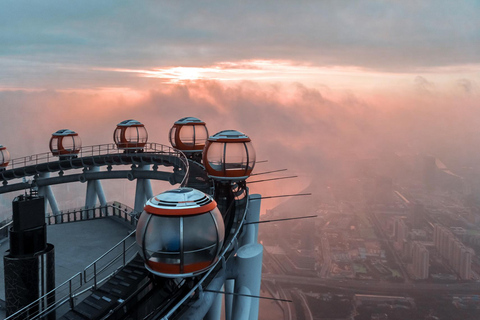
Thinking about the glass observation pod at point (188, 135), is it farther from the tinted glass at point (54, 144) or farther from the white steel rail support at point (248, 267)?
the white steel rail support at point (248, 267)

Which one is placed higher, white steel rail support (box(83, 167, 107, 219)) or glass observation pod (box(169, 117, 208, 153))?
glass observation pod (box(169, 117, 208, 153))

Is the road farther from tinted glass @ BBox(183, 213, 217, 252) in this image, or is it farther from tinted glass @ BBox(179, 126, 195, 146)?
tinted glass @ BBox(183, 213, 217, 252)

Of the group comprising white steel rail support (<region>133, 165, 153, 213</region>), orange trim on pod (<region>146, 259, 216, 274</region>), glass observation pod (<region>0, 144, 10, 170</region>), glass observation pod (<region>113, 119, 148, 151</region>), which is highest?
glass observation pod (<region>113, 119, 148, 151</region>)

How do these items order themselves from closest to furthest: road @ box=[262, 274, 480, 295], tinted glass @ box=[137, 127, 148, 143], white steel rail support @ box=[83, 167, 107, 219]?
white steel rail support @ box=[83, 167, 107, 219]
tinted glass @ box=[137, 127, 148, 143]
road @ box=[262, 274, 480, 295]

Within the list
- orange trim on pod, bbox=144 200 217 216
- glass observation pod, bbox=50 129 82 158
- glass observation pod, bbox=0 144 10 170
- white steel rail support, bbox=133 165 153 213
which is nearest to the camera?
orange trim on pod, bbox=144 200 217 216

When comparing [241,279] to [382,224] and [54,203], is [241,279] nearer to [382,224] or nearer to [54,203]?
[54,203]

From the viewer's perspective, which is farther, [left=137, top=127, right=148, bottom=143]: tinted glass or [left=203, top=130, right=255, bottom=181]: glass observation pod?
[left=137, top=127, right=148, bottom=143]: tinted glass

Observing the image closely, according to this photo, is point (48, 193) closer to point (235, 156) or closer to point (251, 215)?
point (251, 215)

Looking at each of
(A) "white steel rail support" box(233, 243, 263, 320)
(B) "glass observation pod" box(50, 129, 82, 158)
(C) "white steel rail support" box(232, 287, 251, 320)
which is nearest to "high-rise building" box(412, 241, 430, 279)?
(B) "glass observation pod" box(50, 129, 82, 158)
